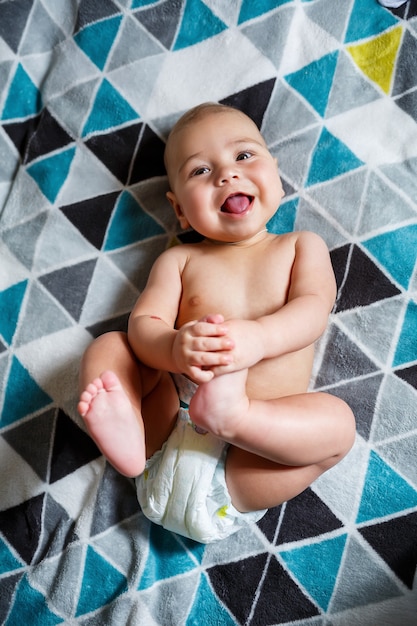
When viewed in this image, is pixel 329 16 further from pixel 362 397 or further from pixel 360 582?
pixel 360 582

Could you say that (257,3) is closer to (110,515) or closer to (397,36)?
(397,36)

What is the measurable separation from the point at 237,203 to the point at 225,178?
0.05m

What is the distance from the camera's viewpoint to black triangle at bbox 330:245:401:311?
4.46 ft

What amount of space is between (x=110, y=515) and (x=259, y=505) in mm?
341

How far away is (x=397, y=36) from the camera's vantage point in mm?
1433

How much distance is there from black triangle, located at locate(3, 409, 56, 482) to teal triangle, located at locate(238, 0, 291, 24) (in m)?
0.96

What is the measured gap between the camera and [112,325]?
144 centimetres

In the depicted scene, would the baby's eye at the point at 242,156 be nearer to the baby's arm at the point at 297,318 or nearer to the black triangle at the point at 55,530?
the baby's arm at the point at 297,318

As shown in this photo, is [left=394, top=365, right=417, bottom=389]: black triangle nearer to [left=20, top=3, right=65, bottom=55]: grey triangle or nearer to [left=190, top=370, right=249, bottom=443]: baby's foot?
[left=190, top=370, right=249, bottom=443]: baby's foot

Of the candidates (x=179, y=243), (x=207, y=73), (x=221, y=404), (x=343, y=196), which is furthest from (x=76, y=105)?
(x=221, y=404)

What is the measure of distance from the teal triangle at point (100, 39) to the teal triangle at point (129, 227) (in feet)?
1.14

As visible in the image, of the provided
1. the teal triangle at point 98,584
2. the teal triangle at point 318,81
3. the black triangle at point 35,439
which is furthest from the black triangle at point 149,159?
the teal triangle at point 98,584

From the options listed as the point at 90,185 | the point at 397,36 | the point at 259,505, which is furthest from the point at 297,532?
the point at 397,36

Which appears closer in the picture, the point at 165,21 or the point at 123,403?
the point at 123,403
